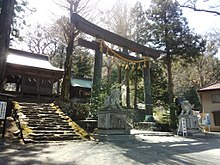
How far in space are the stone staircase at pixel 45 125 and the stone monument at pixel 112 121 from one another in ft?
2.96

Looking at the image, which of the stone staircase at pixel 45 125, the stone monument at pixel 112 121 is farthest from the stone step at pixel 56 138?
the stone monument at pixel 112 121

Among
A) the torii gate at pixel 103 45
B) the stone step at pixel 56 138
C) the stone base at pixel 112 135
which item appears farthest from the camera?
the torii gate at pixel 103 45

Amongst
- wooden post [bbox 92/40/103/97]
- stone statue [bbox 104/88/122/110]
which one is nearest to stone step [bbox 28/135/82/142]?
stone statue [bbox 104/88/122/110]

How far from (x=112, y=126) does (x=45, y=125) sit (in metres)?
3.08

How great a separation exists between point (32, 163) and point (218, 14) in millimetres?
11208

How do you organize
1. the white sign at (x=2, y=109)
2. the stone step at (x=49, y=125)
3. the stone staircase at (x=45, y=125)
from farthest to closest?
the stone step at (x=49, y=125) < the stone staircase at (x=45, y=125) < the white sign at (x=2, y=109)

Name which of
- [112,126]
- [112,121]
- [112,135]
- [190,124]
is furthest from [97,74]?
[190,124]

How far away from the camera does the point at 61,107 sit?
1255 cm

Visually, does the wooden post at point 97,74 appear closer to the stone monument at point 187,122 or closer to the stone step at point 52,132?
the stone step at point 52,132

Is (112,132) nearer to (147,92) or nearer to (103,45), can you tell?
(103,45)

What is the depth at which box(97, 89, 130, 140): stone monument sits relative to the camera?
28.4 ft

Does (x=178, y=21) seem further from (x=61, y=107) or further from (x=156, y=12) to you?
(x=61, y=107)

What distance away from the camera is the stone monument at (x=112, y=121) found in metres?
8.66

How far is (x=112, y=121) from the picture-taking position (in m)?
8.84
